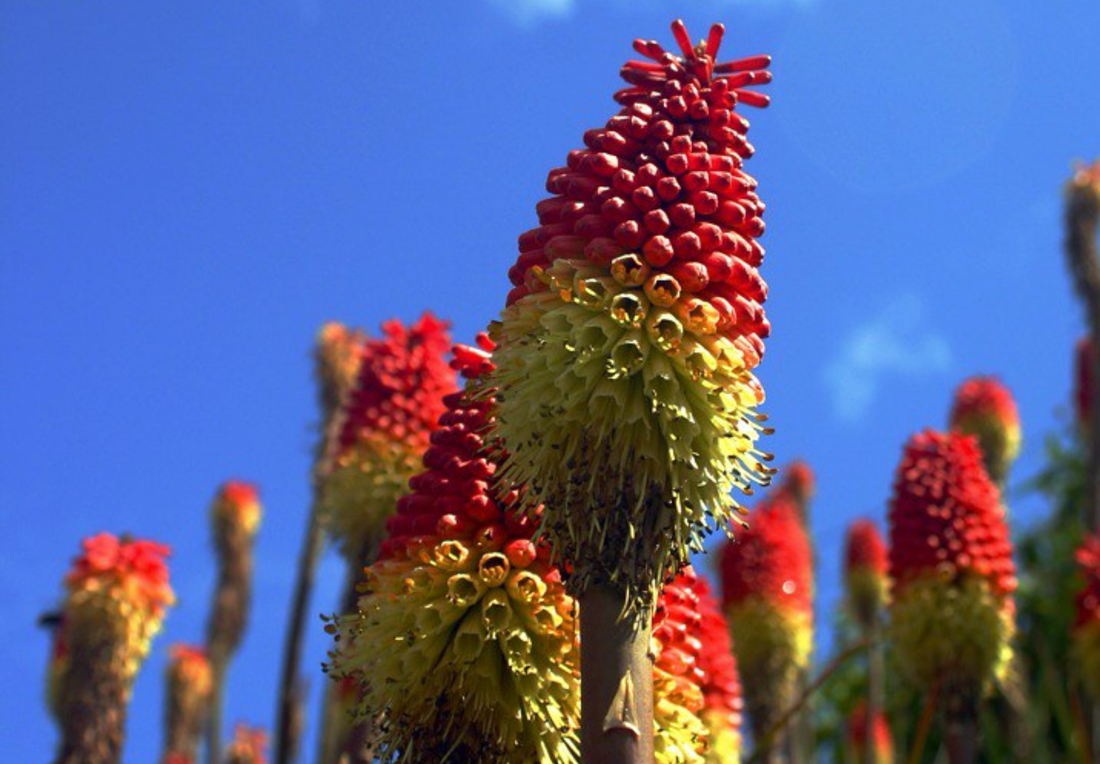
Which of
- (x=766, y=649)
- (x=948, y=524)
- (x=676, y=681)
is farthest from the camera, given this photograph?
(x=766, y=649)

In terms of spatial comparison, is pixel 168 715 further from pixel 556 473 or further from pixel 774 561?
pixel 556 473

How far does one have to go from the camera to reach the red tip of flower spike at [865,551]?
14.4 metres

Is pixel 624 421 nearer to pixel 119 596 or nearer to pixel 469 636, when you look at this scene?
pixel 469 636

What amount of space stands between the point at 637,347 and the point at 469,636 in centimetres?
114

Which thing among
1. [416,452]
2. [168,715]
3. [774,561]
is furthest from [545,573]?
[168,715]

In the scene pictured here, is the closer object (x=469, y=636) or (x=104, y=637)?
(x=469, y=636)

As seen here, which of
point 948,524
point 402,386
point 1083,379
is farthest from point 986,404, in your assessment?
point 402,386

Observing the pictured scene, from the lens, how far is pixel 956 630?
317 inches

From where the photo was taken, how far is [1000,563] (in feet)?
27.0

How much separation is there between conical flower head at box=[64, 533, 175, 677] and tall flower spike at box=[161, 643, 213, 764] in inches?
279

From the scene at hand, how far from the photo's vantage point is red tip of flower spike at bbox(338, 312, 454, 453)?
8.14 m

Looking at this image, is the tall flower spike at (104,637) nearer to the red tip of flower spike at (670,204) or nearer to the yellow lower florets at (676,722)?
the yellow lower florets at (676,722)

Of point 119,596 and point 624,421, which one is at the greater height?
point 119,596

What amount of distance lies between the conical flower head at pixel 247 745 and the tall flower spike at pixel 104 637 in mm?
5000
